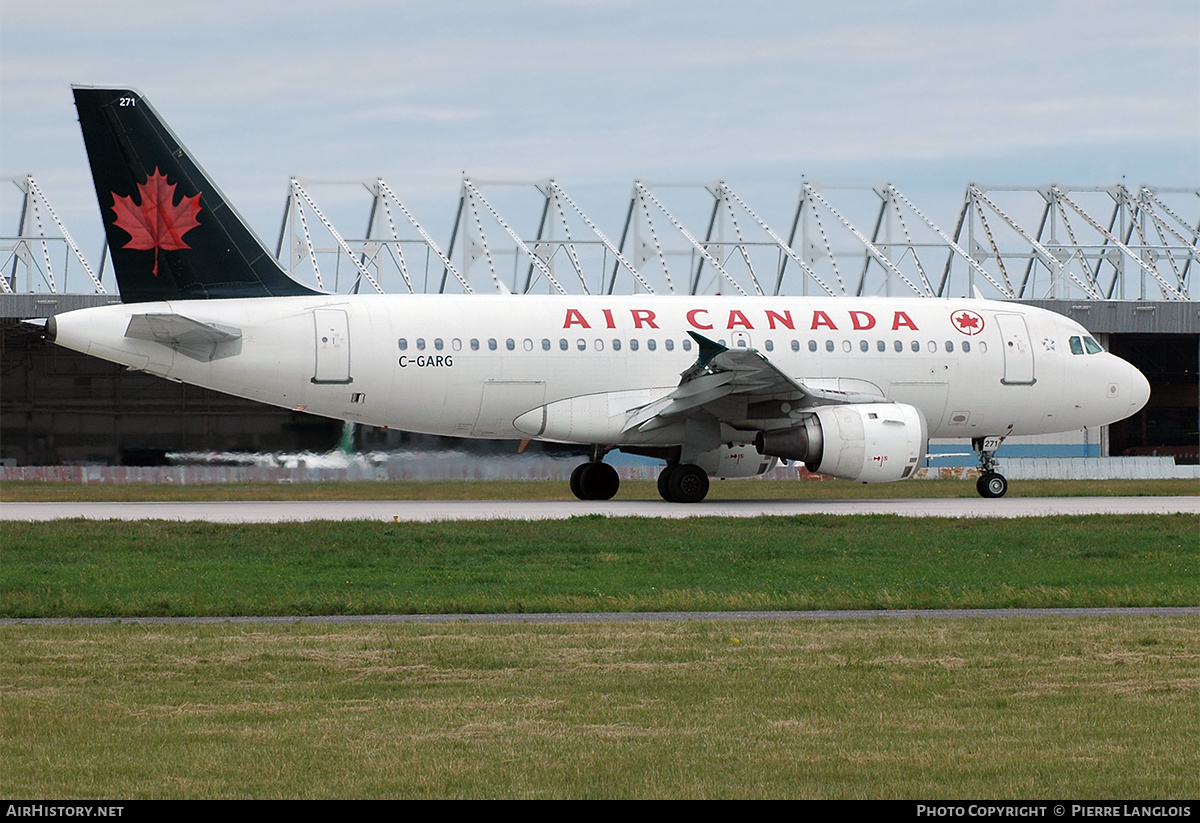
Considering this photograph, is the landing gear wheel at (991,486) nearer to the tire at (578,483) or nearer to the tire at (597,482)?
the tire at (597,482)

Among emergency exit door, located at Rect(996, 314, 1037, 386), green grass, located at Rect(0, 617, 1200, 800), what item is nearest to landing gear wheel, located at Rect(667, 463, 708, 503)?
emergency exit door, located at Rect(996, 314, 1037, 386)

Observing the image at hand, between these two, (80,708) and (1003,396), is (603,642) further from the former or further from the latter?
(1003,396)

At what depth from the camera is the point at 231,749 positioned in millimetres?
7781

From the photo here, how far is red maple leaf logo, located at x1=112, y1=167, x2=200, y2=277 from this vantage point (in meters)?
26.7

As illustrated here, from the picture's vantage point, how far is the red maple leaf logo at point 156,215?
2670cm

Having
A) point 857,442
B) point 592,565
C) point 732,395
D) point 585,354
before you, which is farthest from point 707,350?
point 592,565

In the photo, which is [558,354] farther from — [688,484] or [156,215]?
[156,215]

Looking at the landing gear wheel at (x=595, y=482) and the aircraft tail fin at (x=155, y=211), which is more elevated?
the aircraft tail fin at (x=155, y=211)

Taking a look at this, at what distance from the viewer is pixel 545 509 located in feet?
89.6

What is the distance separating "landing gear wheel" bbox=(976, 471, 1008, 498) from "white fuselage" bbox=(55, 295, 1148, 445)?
103cm

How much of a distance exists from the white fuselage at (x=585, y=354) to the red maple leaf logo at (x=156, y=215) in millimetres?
1192

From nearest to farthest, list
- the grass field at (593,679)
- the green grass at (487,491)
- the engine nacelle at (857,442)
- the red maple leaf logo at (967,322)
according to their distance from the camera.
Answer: the grass field at (593,679), the engine nacelle at (857,442), the red maple leaf logo at (967,322), the green grass at (487,491)

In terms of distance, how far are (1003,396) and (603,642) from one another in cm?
2175

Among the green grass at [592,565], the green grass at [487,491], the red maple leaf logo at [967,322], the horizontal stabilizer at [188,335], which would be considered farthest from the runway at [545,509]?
the red maple leaf logo at [967,322]
